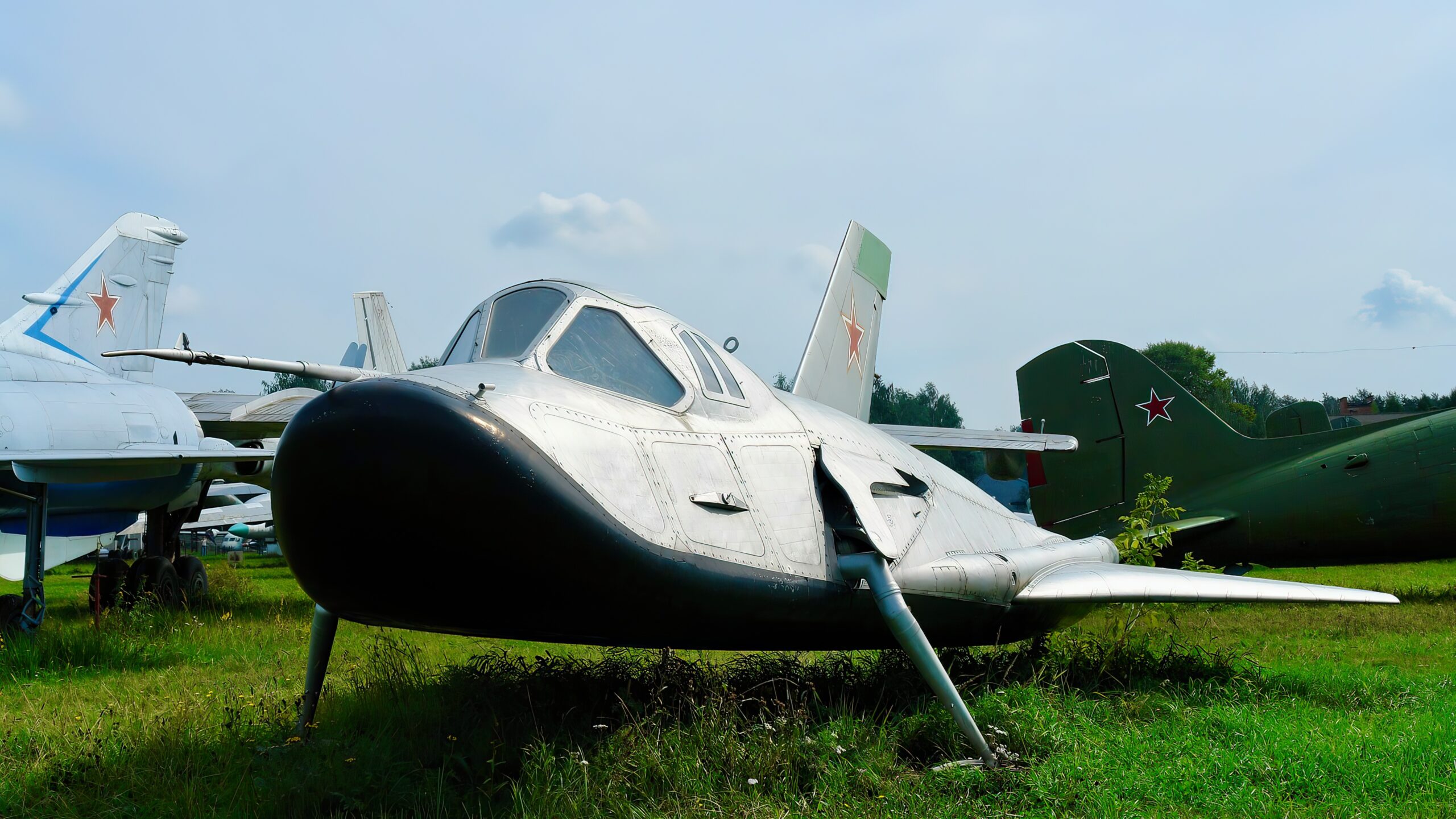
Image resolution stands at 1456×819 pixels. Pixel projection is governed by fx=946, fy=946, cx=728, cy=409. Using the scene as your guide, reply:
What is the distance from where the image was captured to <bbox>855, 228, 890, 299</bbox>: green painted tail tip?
36.2 feet

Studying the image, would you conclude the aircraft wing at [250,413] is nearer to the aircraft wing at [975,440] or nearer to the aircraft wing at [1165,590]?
the aircraft wing at [1165,590]

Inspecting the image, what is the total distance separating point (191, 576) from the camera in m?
13.5

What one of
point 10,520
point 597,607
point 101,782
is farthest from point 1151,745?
point 10,520

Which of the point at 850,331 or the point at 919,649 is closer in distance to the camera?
the point at 919,649

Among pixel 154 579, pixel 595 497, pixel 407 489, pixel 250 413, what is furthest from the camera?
pixel 250 413

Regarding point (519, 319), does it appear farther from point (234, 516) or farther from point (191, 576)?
point (234, 516)

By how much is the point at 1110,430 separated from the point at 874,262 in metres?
4.76

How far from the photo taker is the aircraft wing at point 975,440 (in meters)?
9.84

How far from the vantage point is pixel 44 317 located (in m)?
11.8

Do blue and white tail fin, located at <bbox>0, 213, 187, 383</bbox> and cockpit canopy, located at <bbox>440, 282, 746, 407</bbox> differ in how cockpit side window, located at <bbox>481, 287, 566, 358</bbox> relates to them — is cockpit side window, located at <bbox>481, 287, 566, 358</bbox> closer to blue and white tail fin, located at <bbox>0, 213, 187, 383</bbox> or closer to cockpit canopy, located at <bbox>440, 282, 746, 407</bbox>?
cockpit canopy, located at <bbox>440, 282, 746, 407</bbox>

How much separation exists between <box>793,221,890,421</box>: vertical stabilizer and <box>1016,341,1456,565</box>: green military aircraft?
3.88 metres

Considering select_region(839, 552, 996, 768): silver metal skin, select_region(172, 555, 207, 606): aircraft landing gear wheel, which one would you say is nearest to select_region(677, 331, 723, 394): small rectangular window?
select_region(839, 552, 996, 768): silver metal skin

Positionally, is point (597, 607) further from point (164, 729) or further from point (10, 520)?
point (10, 520)

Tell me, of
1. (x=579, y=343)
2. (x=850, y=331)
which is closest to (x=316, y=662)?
(x=579, y=343)
